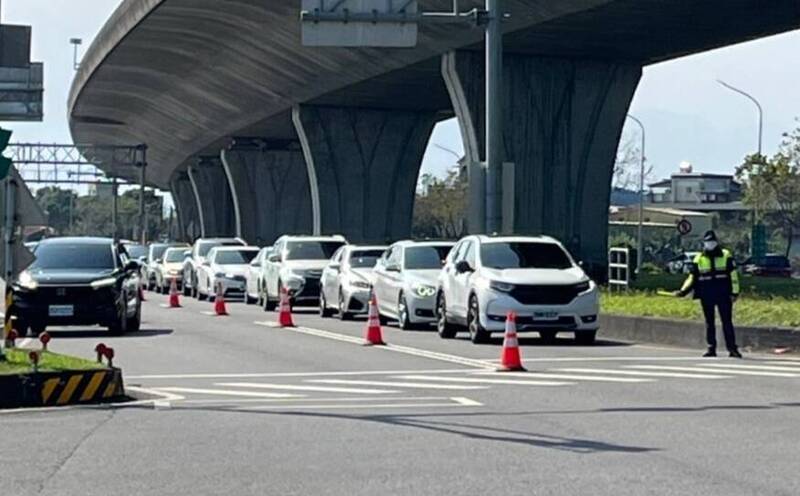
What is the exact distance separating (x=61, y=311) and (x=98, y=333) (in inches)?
74.2

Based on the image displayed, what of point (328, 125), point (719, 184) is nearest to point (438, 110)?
point (328, 125)

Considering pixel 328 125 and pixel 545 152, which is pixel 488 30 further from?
pixel 328 125

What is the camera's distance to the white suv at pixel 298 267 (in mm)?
40375

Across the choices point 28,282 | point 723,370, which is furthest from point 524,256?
point 28,282

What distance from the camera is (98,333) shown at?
97.8ft

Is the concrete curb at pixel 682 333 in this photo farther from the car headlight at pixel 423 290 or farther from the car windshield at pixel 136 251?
the car windshield at pixel 136 251

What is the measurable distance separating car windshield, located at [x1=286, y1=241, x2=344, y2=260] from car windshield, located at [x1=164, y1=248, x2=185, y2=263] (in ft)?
54.8

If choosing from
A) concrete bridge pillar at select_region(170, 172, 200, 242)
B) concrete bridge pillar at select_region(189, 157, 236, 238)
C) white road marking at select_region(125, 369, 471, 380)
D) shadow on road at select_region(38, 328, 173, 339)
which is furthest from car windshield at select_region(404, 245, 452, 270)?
concrete bridge pillar at select_region(170, 172, 200, 242)

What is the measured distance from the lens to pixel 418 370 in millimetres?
20812

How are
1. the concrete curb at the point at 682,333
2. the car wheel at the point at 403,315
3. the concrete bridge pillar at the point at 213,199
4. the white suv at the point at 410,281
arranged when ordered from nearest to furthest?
the concrete curb at the point at 682,333
the white suv at the point at 410,281
the car wheel at the point at 403,315
the concrete bridge pillar at the point at 213,199

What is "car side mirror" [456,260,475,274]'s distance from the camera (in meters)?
26.9

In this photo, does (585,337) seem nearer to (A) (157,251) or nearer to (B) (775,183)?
(A) (157,251)

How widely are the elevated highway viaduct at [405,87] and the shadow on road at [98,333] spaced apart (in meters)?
8.01

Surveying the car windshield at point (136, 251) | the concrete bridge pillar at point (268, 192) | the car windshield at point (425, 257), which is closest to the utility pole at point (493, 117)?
the car windshield at point (425, 257)
